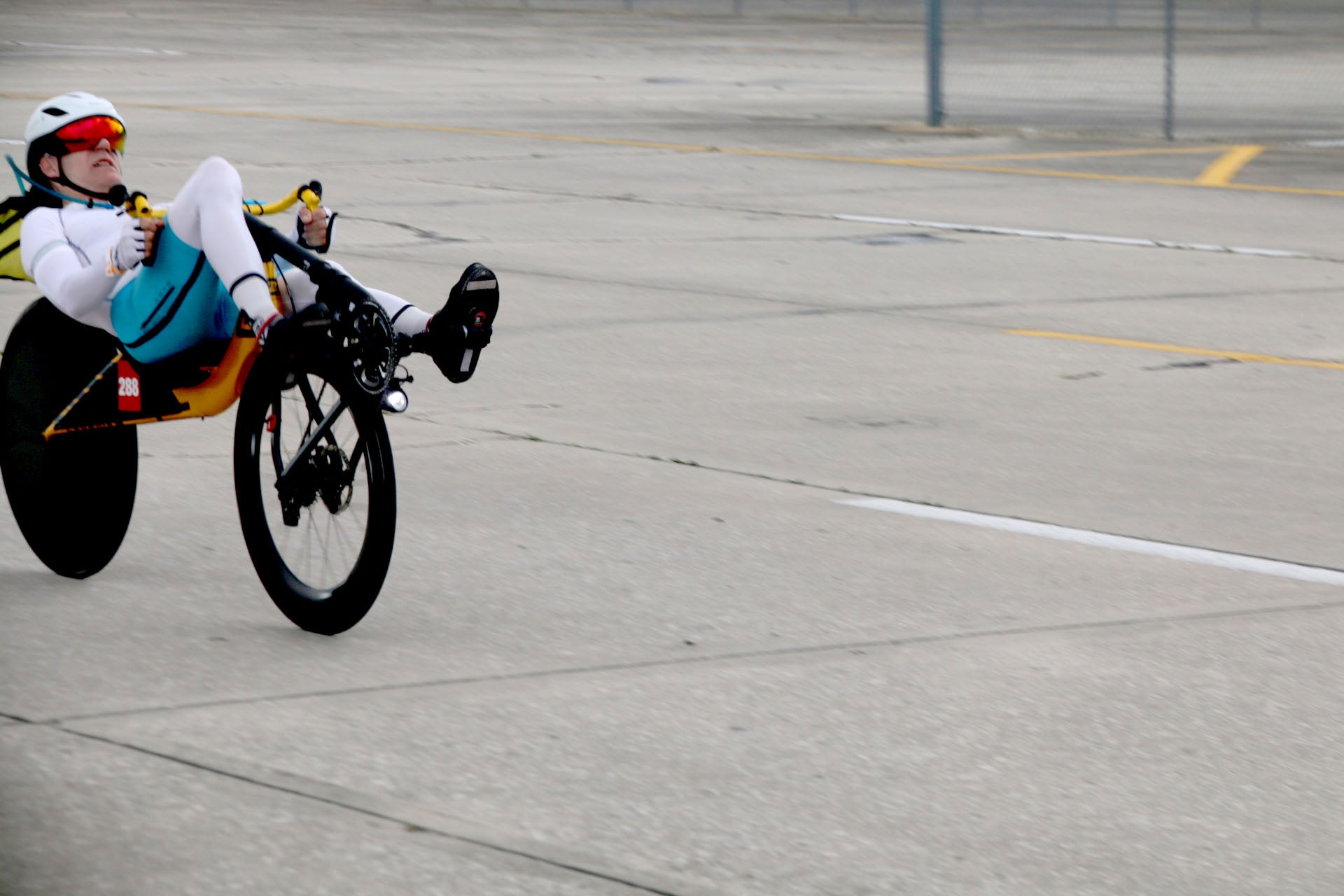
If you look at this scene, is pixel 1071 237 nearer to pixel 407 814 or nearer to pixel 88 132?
pixel 88 132

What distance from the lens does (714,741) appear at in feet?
15.2

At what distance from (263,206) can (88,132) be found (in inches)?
21.8

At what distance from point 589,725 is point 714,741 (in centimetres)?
29

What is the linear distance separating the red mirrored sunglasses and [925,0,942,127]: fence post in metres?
16.3

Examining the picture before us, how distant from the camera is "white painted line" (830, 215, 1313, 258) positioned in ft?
42.9

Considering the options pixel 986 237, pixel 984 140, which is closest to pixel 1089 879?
pixel 986 237

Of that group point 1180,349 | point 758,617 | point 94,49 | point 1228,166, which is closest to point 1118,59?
point 94,49

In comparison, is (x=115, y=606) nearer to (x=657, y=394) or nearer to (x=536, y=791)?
(x=536, y=791)

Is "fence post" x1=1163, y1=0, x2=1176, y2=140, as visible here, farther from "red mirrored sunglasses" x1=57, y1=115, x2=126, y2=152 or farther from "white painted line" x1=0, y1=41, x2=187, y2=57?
"white painted line" x1=0, y1=41, x2=187, y2=57

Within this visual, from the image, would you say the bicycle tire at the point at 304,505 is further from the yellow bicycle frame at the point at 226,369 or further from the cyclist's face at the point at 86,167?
the cyclist's face at the point at 86,167

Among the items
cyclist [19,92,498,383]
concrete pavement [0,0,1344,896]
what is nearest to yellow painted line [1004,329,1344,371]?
concrete pavement [0,0,1344,896]

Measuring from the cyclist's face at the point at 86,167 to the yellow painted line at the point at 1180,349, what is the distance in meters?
5.35

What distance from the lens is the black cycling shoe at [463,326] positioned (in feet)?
17.7

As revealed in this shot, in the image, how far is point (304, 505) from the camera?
535 cm
